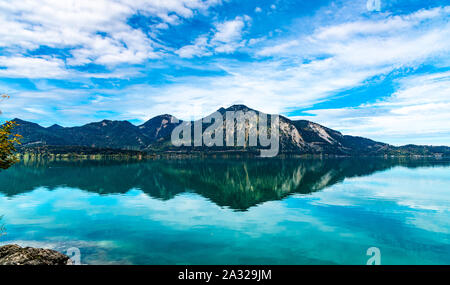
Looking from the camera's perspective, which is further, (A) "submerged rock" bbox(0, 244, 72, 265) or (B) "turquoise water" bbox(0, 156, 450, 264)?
(B) "turquoise water" bbox(0, 156, 450, 264)

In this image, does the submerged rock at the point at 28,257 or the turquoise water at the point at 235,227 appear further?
the turquoise water at the point at 235,227

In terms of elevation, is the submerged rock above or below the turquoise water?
above

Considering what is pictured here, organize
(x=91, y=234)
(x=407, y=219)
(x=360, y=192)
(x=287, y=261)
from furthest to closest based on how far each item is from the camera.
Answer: (x=360, y=192)
(x=407, y=219)
(x=91, y=234)
(x=287, y=261)

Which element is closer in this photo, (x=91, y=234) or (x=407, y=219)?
(x=91, y=234)

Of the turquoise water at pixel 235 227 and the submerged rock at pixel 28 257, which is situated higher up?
the submerged rock at pixel 28 257

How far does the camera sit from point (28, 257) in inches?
1072

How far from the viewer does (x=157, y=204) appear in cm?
7612

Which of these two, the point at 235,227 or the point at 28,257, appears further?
the point at 235,227

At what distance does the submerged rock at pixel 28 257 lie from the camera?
2616 centimetres

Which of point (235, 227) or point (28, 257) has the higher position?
point (28, 257)

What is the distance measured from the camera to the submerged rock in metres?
26.2
